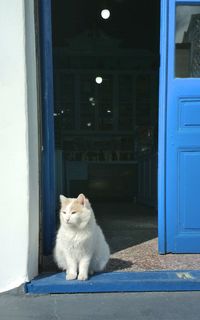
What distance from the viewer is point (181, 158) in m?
4.62

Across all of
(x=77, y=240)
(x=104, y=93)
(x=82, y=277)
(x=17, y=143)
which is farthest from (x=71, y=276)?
(x=104, y=93)

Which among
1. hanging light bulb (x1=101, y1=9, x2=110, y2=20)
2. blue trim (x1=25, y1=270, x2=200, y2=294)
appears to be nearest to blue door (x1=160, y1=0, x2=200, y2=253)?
blue trim (x1=25, y1=270, x2=200, y2=294)

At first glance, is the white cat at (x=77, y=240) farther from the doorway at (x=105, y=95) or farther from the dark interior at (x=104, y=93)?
the dark interior at (x=104, y=93)

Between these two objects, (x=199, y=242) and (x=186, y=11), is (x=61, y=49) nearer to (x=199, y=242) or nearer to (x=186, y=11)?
(x=186, y=11)

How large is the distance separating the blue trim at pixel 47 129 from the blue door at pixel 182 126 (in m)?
1.13

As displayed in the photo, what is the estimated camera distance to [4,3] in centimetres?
367

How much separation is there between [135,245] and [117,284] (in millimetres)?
1270

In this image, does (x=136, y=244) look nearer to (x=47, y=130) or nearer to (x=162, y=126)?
(x=162, y=126)

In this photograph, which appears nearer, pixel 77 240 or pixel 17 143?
pixel 17 143

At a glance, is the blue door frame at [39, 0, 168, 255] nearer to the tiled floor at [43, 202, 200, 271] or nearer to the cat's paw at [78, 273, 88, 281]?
the tiled floor at [43, 202, 200, 271]

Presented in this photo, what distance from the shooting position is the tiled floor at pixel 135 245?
14.3 ft

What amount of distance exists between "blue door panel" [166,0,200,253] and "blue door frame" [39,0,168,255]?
0.15 ft

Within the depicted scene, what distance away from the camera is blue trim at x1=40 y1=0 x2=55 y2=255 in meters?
4.21

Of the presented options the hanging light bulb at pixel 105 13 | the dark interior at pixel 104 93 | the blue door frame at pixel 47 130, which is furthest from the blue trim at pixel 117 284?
the hanging light bulb at pixel 105 13
